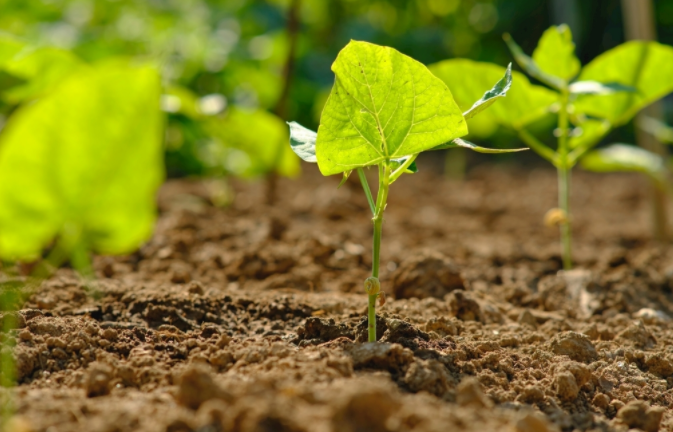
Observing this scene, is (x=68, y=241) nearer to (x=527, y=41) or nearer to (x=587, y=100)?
(x=587, y=100)

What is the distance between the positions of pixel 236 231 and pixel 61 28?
210 cm

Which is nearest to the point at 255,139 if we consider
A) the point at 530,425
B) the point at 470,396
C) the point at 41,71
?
the point at 41,71

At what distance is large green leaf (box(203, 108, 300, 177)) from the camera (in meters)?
2.64

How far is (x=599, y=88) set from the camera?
151 centimetres

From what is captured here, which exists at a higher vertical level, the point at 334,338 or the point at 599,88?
the point at 599,88

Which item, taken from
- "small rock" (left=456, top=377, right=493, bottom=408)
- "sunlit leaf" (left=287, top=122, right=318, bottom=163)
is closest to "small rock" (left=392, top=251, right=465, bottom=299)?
"sunlit leaf" (left=287, top=122, right=318, bottom=163)

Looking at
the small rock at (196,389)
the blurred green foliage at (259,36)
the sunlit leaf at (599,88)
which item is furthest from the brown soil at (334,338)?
the blurred green foliage at (259,36)

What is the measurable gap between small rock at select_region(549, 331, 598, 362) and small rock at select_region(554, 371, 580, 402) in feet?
0.54

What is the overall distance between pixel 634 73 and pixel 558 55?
241mm

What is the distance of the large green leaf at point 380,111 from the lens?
97cm

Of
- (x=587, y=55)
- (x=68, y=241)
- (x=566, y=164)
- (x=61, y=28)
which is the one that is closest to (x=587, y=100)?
(x=566, y=164)

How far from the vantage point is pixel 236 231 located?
217 centimetres

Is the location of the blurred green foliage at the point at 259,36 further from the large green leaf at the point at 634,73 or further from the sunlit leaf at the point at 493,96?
the sunlit leaf at the point at 493,96

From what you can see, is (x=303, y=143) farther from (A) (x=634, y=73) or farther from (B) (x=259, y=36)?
(B) (x=259, y=36)
